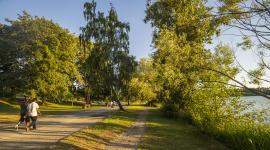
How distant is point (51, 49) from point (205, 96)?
4147 centimetres

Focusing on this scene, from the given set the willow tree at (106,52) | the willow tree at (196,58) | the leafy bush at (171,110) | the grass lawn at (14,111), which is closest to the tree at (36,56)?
the grass lawn at (14,111)

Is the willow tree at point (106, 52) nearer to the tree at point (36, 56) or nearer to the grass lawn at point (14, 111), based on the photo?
the grass lawn at point (14, 111)

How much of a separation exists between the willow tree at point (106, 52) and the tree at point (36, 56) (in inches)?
579

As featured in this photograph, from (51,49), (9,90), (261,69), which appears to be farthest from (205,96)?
(9,90)

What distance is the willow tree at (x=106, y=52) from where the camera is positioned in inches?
1708

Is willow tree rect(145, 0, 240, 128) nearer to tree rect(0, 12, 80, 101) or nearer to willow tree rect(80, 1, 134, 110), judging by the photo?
willow tree rect(80, 1, 134, 110)

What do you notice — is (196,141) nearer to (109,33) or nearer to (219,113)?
(219,113)

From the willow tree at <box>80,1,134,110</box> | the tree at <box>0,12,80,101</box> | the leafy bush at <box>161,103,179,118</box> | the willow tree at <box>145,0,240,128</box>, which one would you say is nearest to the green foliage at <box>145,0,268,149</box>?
the willow tree at <box>145,0,240,128</box>

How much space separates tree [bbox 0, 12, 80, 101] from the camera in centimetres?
5697

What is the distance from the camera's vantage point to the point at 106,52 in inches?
1705

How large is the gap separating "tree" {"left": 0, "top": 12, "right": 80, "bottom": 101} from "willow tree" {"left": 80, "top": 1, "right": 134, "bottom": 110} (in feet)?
48.2

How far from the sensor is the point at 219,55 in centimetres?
2256

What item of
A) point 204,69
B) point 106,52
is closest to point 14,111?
point 106,52

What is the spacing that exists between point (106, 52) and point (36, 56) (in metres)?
17.5
